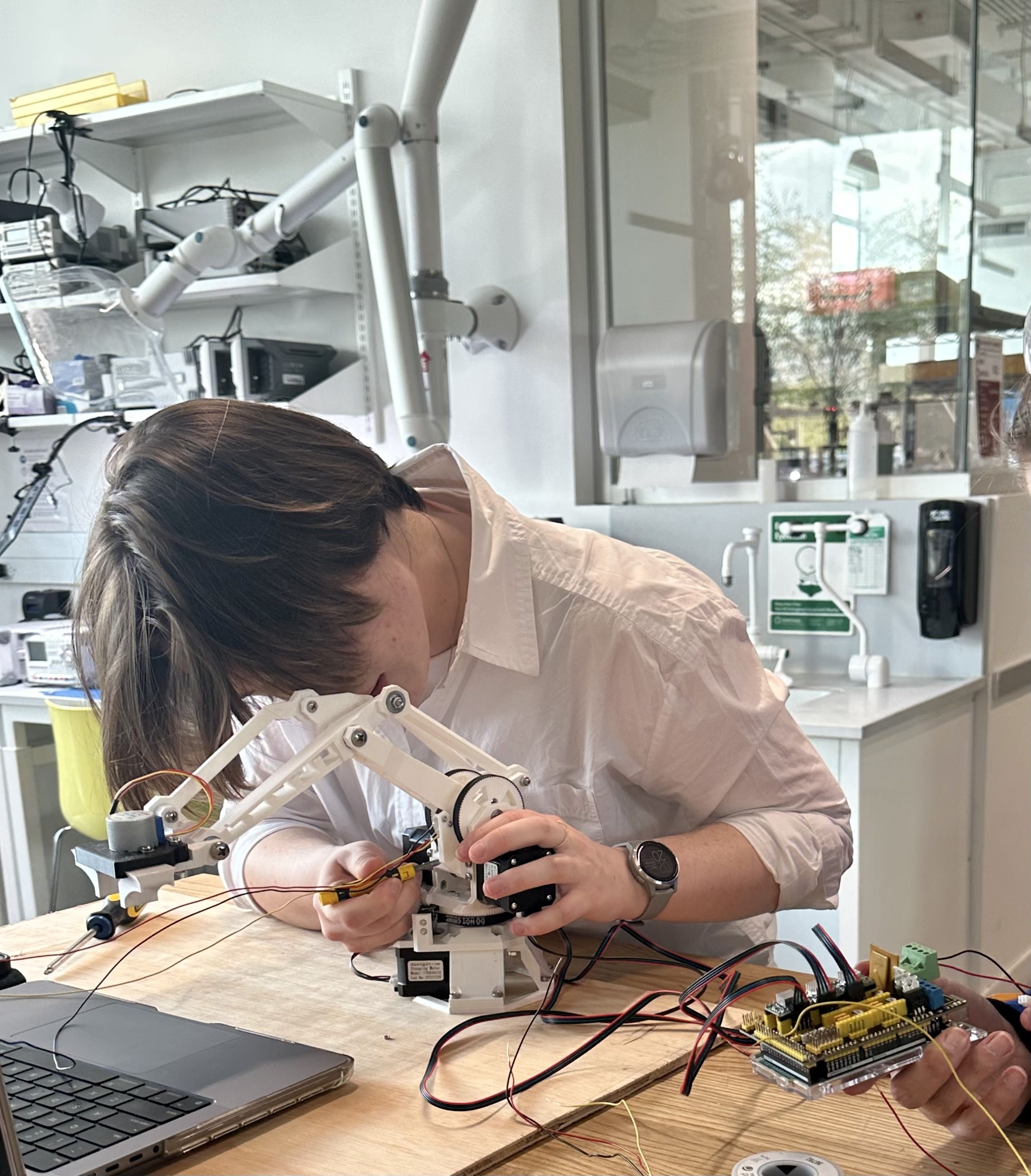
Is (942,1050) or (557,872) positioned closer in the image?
(942,1050)

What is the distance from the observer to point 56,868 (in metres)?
2.62

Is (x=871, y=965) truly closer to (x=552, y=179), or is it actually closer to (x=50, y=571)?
(x=552, y=179)

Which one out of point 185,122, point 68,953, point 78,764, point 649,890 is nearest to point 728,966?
point 649,890

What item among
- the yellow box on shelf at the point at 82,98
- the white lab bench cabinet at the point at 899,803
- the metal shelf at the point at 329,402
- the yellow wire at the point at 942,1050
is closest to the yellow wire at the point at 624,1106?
the yellow wire at the point at 942,1050

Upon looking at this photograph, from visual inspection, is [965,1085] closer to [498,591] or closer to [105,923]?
[498,591]

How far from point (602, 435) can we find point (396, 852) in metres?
1.88

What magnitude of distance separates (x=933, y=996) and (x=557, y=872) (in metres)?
0.28

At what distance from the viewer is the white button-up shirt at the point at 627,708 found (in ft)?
3.57

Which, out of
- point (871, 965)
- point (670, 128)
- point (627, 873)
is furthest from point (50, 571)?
point (871, 965)

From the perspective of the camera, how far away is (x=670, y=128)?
3.02m

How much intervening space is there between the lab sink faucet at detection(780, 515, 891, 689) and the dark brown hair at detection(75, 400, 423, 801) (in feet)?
5.74

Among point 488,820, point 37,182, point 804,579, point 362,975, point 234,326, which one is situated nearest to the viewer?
point 488,820

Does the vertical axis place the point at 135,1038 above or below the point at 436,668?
below

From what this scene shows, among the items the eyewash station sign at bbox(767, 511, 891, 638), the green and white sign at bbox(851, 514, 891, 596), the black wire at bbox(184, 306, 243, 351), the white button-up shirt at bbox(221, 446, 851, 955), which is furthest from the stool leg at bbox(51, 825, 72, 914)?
the green and white sign at bbox(851, 514, 891, 596)
